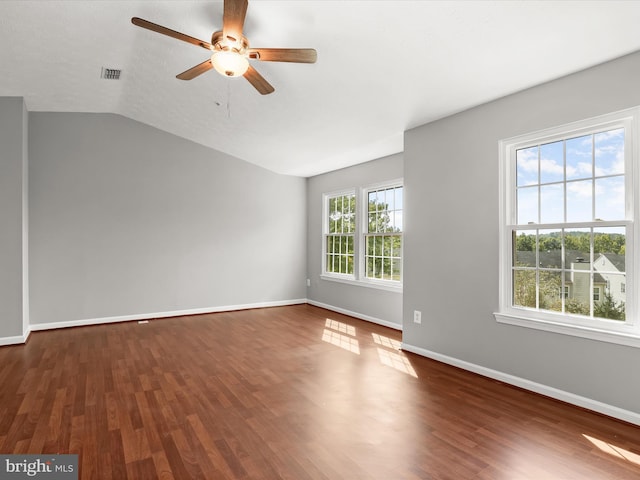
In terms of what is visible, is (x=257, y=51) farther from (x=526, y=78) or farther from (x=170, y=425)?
(x=170, y=425)

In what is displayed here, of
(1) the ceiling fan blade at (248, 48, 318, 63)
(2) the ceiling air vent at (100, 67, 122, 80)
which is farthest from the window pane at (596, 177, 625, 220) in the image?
(2) the ceiling air vent at (100, 67, 122, 80)

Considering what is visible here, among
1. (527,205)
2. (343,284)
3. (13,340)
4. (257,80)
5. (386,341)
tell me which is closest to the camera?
(257,80)

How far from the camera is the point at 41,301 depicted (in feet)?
15.9

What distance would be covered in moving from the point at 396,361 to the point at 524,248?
1.70 m

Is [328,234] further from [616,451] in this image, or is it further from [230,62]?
[616,451]

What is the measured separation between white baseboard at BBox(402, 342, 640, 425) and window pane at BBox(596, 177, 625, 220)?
1390 millimetres

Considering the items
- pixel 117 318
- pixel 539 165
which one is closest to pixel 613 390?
pixel 539 165

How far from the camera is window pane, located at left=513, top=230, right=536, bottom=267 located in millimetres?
3072

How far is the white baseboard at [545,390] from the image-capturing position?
2.45 metres

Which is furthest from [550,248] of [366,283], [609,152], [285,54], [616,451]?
[366,283]

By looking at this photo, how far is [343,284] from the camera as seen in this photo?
19.9 feet

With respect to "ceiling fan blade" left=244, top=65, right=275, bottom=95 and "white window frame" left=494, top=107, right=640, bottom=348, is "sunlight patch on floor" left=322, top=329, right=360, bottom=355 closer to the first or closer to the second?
"white window frame" left=494, top=107, right=640, bottom=348

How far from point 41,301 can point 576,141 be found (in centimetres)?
656

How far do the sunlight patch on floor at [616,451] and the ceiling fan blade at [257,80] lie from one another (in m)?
3.45
